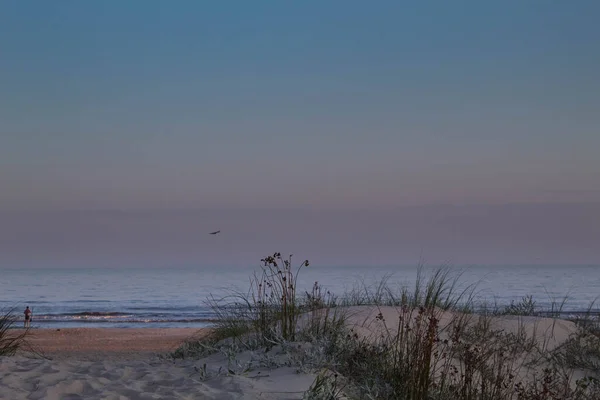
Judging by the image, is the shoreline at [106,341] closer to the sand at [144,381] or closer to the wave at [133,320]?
the wave at [133,320]

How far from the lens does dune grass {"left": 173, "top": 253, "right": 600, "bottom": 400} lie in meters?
5.89

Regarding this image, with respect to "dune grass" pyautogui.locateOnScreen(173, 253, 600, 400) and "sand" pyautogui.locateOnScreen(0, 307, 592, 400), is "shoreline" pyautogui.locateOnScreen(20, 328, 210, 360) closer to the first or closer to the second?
Answer: "dune grass" pyautogui.locateOnScreen(173, 253, 600, 400)

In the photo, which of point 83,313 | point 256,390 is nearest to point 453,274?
point 256,390

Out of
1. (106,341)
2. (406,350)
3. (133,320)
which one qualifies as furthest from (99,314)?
(406,350)

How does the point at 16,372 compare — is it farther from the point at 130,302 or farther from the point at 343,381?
the point at 130,302

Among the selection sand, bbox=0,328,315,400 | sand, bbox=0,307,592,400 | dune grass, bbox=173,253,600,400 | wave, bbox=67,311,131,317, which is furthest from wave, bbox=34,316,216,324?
sand, bbox=0,328,315,400

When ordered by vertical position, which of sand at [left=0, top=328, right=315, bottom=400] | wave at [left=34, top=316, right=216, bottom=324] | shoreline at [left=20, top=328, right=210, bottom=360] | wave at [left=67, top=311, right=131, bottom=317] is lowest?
shoreline at [left=20, top=328, right=210, bottom=360]

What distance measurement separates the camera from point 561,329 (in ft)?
33.0

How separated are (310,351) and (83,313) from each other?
26.6 metres

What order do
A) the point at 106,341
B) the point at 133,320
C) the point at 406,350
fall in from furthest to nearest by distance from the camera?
the point at 133,320 < the point at 106,341 < the point at 406,350

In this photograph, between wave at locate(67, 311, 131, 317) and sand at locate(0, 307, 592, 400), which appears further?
wave at locate(67, 311, 131, 317)

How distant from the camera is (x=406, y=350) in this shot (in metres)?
6.41

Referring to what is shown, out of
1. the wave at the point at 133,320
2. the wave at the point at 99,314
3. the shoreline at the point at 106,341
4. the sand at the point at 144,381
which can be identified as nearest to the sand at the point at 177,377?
the sand at the point at 144,381

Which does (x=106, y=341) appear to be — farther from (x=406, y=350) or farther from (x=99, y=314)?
(x=406, y=350)
